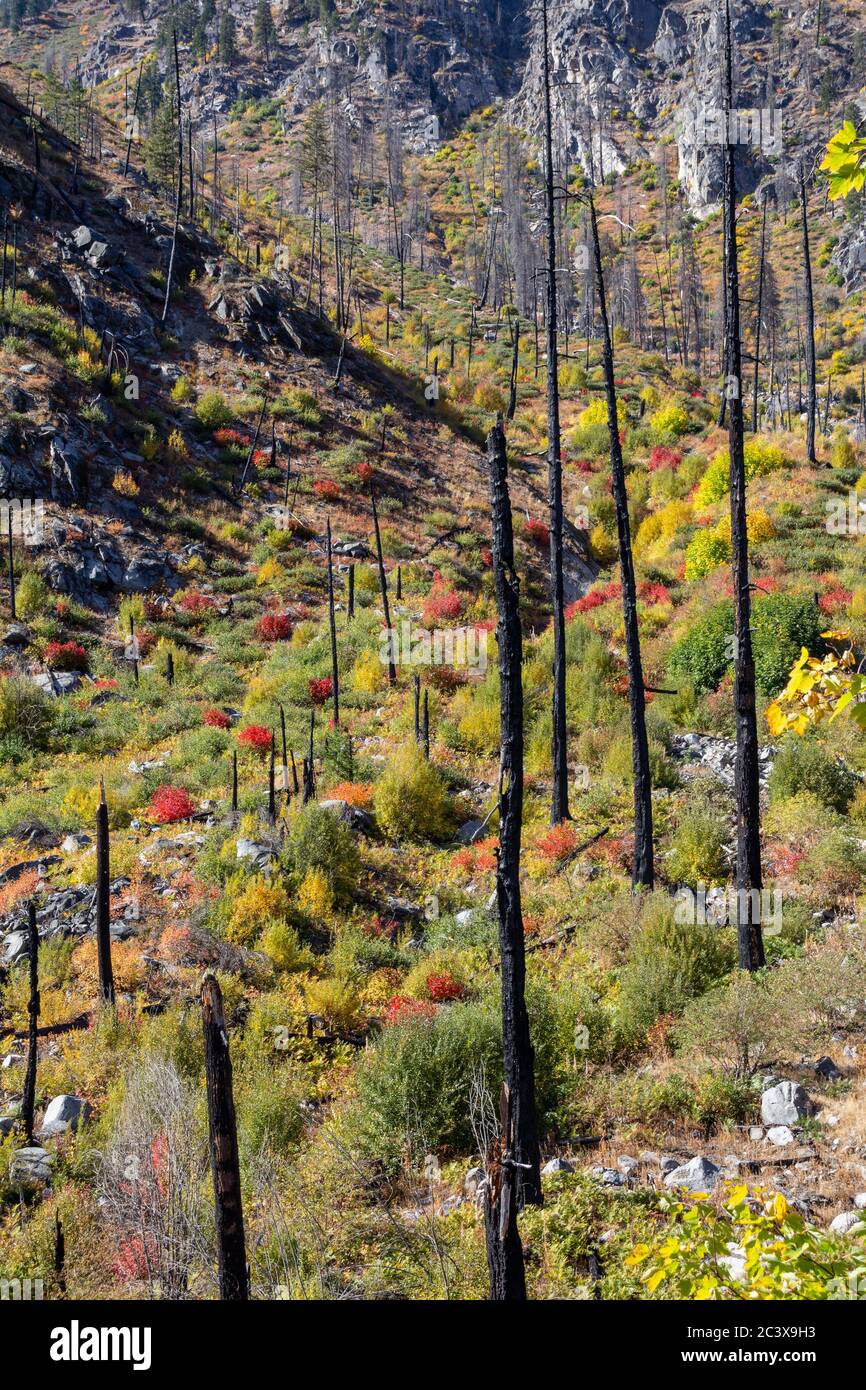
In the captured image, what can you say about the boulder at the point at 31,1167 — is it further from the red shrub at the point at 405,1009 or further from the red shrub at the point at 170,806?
the red shrub at the point at 170,806

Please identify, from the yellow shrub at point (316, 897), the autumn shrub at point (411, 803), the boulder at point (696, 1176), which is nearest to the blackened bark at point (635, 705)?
the autumn shrub at point (411, 803)

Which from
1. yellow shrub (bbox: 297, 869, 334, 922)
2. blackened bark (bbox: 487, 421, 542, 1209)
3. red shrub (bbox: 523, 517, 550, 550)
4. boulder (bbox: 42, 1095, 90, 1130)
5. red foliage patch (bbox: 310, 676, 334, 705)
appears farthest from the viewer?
red shrub (bbox: 523, 517, 550, 550)

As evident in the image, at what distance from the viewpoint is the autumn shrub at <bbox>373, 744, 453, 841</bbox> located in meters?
16.9

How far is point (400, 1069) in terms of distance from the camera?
8836mm

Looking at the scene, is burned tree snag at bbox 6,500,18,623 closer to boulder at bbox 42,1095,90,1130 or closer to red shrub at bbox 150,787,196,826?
red shrub at bbox 150,787,196,826

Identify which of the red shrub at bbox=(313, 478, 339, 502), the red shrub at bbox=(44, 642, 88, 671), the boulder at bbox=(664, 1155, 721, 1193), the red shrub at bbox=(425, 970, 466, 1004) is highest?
the red shrub at bbox=(313, 478, 339, 502)

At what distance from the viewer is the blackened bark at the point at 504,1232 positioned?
5164 mm

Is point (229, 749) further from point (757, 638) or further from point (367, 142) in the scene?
point (367, 142)

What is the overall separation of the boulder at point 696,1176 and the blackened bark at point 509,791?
120 cm

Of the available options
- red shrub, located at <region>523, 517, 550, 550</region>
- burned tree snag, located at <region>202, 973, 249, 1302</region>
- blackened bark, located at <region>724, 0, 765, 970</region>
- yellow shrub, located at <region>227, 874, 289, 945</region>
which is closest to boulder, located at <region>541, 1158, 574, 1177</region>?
burned tree snag, located at <region>202, 973, 249, 1302</region>

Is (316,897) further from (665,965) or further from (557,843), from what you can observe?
(665,965)

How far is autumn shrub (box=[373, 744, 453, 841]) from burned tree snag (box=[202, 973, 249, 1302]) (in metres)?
11.1

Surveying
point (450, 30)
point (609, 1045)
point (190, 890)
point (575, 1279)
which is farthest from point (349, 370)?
point (450, 30)

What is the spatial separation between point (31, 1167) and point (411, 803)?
986 cm
